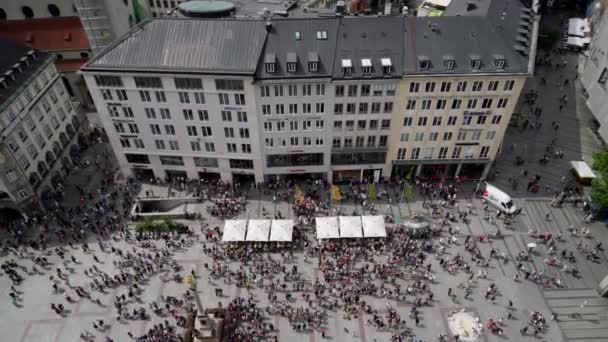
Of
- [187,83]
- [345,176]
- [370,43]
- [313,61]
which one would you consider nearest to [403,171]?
[345,176]

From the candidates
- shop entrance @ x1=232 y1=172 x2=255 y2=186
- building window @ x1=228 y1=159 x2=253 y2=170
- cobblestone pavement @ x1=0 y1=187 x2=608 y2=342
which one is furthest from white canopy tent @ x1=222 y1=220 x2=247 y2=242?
shop entrance @ x1=232 y1=172 x2=255 y2=186

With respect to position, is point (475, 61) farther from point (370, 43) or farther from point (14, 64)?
point (14, 64)

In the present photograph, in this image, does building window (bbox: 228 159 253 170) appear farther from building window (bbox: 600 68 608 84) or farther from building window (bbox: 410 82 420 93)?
building window (bbox: 600 68 608 84)

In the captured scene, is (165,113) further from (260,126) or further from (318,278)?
(318,278)

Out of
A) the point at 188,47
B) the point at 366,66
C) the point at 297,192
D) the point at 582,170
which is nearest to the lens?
the point at 366,66

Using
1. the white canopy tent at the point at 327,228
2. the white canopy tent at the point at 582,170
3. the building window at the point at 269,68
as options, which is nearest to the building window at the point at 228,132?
the building window at the point at 269,68

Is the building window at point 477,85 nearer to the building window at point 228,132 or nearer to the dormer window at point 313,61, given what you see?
the dormer window at point 313,61
